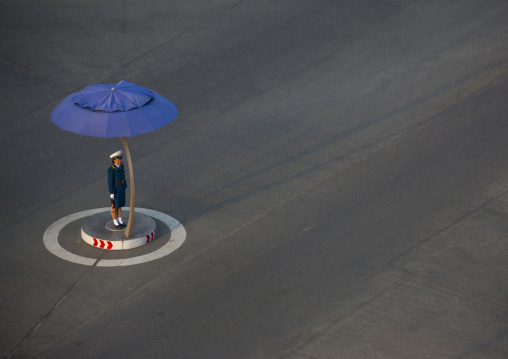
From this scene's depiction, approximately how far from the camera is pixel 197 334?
410 inches

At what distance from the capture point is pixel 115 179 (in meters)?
12.6

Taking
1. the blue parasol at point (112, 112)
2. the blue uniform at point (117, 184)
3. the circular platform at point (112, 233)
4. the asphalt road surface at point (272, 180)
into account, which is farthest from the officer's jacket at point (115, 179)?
the asphalt road surface at point (272, 180)

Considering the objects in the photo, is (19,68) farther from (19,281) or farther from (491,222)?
(491,222)

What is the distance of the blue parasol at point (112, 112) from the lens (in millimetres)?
11648

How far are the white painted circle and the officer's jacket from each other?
111 centimetres

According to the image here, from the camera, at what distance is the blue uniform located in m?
12.5

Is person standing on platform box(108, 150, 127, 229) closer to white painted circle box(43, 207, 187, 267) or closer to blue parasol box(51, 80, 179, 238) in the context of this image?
blue parasol box(51, 80, 179, 238)

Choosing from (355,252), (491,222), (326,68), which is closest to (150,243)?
(355,252)

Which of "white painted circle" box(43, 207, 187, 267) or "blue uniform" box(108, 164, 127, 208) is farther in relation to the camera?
"blue uniform" box(108, 164, 127, 208)

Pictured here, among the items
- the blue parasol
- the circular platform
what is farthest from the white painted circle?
the blue parasol

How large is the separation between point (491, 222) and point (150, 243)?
587cm

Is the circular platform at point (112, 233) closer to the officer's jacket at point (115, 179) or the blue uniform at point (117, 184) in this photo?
the blue uniform at point (117, 184)

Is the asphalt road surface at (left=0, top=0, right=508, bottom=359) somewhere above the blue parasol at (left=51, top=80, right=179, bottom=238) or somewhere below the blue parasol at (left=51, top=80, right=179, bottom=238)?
below

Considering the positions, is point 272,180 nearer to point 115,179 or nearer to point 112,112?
point 115,179
